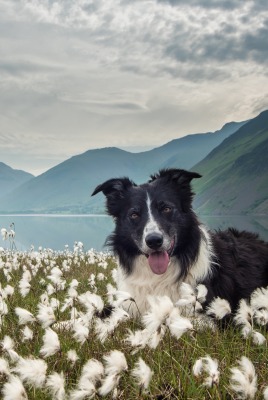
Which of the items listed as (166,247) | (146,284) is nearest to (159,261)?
(166,247)

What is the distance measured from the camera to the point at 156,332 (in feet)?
12.6

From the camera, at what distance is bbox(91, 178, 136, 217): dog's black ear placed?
26.4ft

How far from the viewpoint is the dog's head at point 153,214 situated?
22.7 ft

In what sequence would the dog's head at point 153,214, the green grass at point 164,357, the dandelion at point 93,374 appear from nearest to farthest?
the dandelion at point 93,374 < the green grass at point 164,357 < the dog's head at point 153,214

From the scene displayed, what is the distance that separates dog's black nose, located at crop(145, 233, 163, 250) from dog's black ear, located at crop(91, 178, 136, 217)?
4.86 ft

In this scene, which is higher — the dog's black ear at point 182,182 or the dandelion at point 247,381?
the dog's black ear at point 182,182

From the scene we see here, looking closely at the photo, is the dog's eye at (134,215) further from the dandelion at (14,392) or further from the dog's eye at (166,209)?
the dandelion at (14,392)

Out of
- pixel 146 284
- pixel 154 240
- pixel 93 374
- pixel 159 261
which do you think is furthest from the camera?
pixel 146 284

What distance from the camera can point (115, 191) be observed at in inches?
321

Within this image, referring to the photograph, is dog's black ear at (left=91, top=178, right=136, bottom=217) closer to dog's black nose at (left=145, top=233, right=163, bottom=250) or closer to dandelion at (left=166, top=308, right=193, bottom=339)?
dog's black nose at (left=145, top=233, right=163, bottom=250)

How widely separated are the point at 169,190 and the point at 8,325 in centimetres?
340

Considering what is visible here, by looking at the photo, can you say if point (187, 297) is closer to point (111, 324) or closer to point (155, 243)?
point (111, 324)

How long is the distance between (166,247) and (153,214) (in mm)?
591

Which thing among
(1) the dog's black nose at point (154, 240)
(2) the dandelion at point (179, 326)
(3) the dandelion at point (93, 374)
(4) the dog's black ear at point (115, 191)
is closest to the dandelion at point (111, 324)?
(2) the dandelion at point (179, 326)
